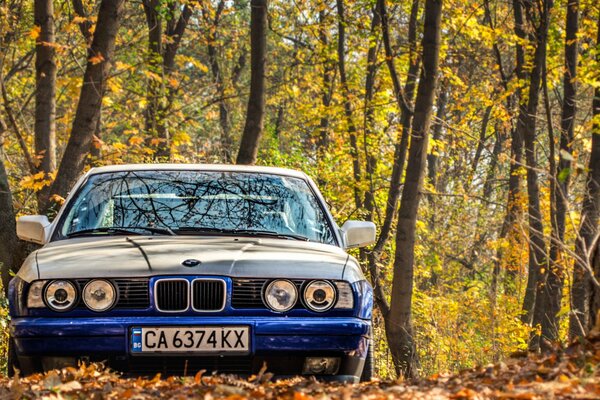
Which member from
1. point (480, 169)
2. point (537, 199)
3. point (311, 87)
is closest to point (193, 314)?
point (537, 199)

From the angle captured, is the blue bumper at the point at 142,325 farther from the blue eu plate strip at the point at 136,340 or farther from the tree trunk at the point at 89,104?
the tree trunk at the point at 89,104

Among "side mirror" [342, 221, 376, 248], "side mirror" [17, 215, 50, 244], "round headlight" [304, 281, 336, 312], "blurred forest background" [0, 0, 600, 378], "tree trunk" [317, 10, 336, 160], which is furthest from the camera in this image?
"tree trunk" [317, 10, 336, 160]

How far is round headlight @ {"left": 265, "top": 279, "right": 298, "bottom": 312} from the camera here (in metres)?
5.64

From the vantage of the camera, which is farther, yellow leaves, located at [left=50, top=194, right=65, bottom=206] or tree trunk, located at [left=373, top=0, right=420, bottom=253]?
tree trunk, located at [left=373, top=0, right=420, bottom=253]

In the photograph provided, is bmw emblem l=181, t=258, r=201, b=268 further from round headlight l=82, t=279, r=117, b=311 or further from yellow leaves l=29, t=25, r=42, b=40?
yellow leaves l=29, t=25, r=42, b=40

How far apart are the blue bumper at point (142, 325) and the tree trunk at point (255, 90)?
928 cm

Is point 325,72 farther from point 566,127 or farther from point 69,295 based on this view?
point 69,295

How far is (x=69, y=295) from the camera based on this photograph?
18.3 feet

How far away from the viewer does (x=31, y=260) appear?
5910 millimetres

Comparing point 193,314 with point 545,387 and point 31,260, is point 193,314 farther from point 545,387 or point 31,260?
point 545,387

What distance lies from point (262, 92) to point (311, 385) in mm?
10088

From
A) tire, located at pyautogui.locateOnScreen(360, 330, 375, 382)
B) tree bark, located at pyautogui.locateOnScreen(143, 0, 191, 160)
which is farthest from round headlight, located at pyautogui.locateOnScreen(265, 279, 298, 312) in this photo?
tree bark, located at pyautogui.locateOnScreen(143, 0, 191, 160)

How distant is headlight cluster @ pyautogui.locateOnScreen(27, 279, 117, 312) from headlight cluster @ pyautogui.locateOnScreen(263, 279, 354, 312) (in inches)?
34.9

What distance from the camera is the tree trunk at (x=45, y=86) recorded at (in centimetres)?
1530
